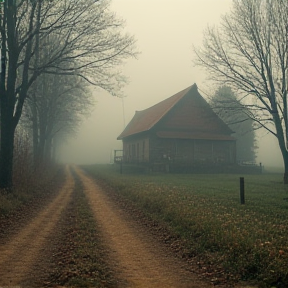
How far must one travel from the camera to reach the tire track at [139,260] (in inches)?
240

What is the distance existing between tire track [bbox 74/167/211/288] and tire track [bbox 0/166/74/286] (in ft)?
5.64

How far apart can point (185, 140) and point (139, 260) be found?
33.2m

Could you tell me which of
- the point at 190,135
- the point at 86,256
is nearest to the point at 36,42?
the point at 86,256

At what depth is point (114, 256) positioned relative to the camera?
755 centimetres

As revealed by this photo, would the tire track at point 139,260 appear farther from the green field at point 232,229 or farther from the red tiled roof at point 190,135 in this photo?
the red tiled roof at point 190,135

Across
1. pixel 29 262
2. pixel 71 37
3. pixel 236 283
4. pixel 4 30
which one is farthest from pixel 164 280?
pixel 71 37

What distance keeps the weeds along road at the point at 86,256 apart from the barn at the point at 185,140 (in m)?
26.2

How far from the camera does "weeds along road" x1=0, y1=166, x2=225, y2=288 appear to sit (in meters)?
6.06

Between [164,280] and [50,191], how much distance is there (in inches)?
589

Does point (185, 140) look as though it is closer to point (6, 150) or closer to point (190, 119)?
point (190, 119)

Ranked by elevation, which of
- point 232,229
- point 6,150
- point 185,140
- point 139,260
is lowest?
point 139,260

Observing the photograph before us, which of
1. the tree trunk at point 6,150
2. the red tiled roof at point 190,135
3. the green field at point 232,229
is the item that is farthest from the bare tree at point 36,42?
the red tiled roof at point 190,135

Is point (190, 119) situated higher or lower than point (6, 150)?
higher

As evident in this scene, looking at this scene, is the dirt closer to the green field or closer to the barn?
the green field
